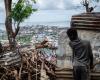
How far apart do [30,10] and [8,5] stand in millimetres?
1360

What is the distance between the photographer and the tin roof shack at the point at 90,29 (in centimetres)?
840

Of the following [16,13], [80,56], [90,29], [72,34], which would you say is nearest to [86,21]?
[90,29]

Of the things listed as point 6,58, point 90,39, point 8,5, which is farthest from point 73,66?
point 8,5

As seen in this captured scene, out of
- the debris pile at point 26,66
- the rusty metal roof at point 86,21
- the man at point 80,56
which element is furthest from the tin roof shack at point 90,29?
the debris pile at point 26,66

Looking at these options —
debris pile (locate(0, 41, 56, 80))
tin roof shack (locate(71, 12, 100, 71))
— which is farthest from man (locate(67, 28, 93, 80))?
debris pile (locate(0, 41, 56, 80))

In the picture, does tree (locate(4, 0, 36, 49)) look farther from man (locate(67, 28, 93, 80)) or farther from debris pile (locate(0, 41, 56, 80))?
man (locate(67, 28, 93, 80))

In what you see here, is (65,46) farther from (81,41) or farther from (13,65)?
(13,65)

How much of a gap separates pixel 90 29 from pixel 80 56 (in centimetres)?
65

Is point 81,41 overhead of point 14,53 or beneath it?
overhead

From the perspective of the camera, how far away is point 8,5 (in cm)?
2372

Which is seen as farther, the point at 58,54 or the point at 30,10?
the point at 30,10

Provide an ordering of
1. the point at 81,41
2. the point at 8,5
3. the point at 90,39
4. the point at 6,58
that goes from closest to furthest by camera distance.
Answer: the point at 81,41, the point at 90,39, the point at 6,58, the point at 8,5

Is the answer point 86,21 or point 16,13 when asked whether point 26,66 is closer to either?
point 86,21

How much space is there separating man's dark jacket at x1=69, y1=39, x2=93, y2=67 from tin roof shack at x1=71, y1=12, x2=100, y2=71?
407 mm
